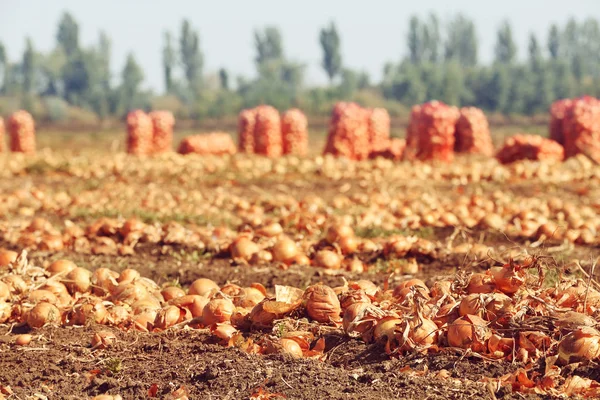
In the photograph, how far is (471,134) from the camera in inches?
656

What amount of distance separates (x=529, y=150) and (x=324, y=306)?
12.4 metres

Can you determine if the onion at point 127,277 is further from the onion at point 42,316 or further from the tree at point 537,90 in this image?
the tree at point 537,90

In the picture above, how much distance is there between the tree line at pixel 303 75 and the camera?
59.6 meters

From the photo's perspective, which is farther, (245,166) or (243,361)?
(245,166)

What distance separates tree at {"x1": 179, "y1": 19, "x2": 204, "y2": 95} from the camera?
3036 inches

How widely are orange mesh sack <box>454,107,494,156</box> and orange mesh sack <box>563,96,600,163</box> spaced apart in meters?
1.73

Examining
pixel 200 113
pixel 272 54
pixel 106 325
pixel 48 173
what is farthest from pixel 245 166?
pixel 272 54

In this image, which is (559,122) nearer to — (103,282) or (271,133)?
(271,133)

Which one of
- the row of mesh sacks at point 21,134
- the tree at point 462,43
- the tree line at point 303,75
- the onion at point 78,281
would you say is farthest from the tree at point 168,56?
the onion at point 78,281

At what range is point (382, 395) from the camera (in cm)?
270

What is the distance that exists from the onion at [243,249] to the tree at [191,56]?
236 feet

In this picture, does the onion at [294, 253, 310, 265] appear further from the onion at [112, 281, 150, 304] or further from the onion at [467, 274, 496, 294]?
the onion at [467, 274, 496, 294]

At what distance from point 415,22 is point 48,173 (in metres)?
67.2

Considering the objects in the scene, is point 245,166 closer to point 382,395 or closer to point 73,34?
point 382,395
